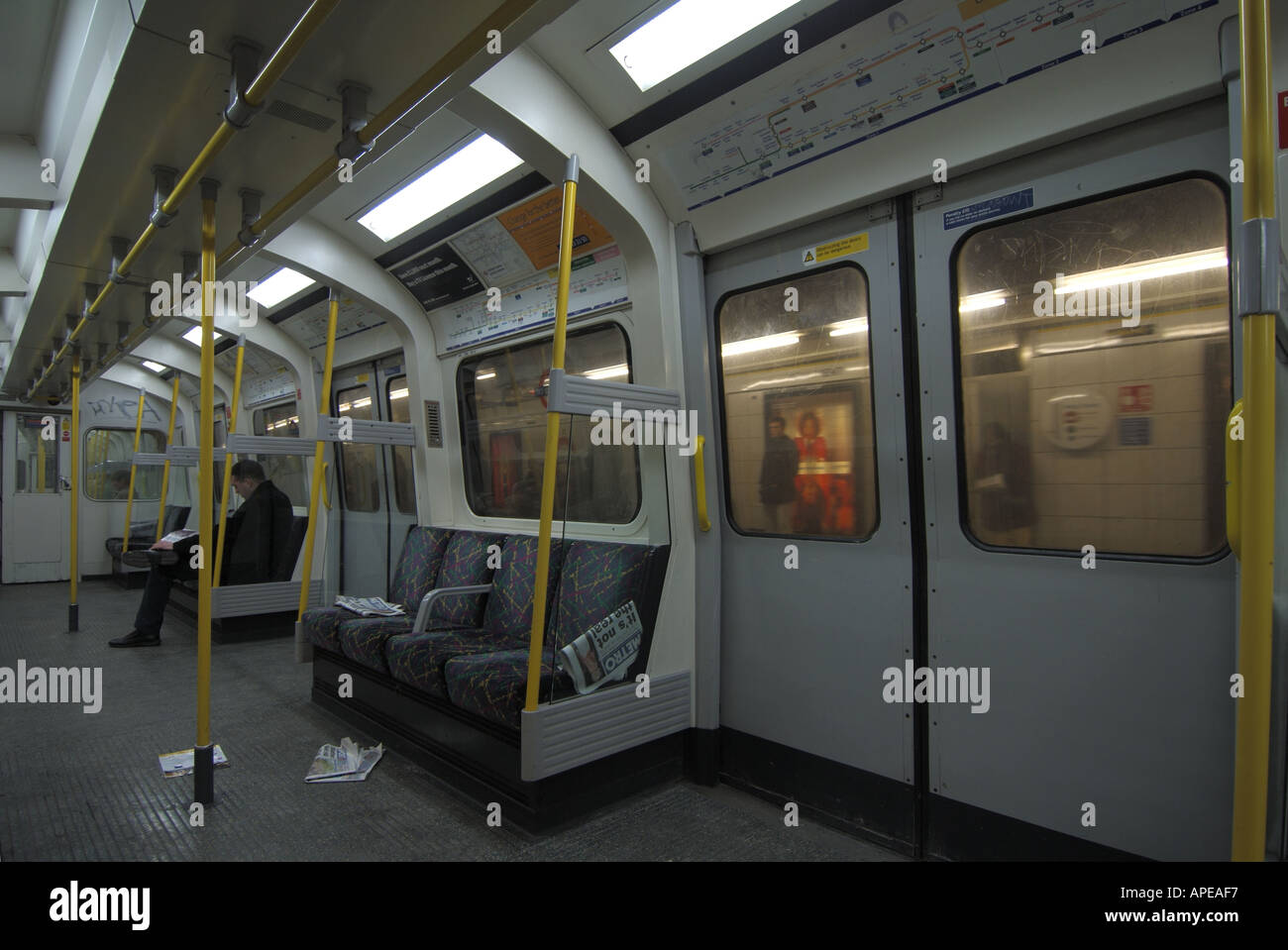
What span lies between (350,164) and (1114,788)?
11.4 ft

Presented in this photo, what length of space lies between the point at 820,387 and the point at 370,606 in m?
3.35

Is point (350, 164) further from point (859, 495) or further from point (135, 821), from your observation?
point (135, 821)

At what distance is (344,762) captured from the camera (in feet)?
12.4

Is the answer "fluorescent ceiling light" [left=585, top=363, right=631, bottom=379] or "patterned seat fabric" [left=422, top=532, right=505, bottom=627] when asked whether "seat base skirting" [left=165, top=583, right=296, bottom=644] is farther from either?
"fluorescent ceiling light" [left=585, top=363, right=631, bottom=379]

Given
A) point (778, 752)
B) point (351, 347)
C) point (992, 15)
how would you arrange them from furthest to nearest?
point (351, 347)
point (778, 752)
point (992, 15)

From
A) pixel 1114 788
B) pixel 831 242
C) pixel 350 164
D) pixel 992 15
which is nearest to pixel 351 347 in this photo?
pixel 350 164

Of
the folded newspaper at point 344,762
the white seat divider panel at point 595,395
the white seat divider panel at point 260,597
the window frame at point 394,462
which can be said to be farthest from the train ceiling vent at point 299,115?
the white seat divider panel at point 260,597

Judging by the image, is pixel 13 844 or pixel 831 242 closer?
pixel 13 844

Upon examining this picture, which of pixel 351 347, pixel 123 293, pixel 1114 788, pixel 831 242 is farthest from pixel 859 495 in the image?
pixel 351 347

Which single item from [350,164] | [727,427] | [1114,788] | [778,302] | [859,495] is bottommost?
[1114,788]

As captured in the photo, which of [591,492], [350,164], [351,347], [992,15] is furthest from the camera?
A: [351,347]

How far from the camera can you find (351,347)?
685cm

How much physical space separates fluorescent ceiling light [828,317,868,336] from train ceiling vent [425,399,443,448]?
11.3 feet

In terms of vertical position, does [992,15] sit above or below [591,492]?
above
